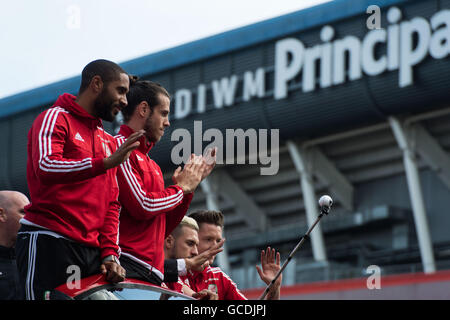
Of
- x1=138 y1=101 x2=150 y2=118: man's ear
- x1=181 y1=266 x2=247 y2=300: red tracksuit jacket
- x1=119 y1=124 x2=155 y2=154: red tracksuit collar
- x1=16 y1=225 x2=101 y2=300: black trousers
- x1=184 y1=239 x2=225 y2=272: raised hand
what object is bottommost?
x1=16 y1=225 x2=101 y2=300: black trousers

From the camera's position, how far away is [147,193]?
5188 millimetres

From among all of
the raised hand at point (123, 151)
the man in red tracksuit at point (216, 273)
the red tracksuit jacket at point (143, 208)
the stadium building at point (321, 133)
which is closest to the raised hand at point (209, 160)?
the red tracksuit jacket at point (143, 208)

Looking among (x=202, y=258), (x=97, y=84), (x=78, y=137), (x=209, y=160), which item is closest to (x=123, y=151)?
(x=78, y=137)

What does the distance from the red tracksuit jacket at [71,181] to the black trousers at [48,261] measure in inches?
2.0

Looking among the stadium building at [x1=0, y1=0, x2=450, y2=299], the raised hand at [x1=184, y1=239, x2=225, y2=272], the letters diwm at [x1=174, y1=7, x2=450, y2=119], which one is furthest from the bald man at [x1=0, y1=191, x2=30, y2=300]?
the letters diwm at [x1=174, y1=7, x2=450, y2=119]

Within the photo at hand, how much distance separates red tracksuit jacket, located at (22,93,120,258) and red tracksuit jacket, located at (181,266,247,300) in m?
1.86

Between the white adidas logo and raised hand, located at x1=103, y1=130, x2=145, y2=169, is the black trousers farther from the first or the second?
the white adidas logo

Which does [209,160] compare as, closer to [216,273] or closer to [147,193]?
[147,193]

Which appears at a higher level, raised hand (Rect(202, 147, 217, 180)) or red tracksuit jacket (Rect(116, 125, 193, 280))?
raised hand (Rect(202, 147, 217, 180))

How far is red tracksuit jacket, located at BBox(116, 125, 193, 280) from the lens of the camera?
5.14m

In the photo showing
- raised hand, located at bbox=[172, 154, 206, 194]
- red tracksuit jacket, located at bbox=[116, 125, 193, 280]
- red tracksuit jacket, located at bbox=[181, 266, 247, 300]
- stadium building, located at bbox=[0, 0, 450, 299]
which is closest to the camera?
red tracksuit jacket, located at bbox=[116, 125, 193, 280]

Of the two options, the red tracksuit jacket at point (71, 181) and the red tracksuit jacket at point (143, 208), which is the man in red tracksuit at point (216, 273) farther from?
the red tracksuit jacket at point (71, 181)

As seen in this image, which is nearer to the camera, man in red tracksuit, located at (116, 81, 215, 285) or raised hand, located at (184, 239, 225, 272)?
man in red tracksuit, located at (116, 81, 215, 285)

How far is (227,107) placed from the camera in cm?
2994
